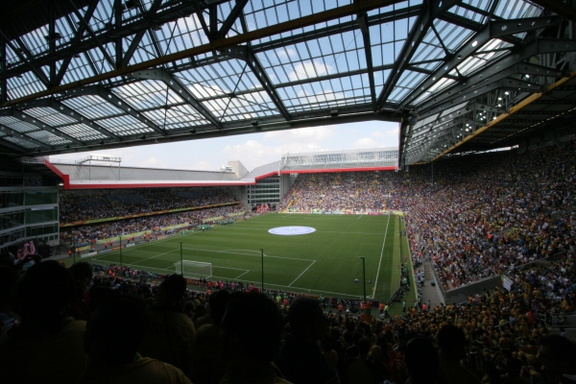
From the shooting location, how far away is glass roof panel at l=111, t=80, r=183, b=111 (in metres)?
12.4

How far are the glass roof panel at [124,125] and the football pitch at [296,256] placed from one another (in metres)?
→ 9.67

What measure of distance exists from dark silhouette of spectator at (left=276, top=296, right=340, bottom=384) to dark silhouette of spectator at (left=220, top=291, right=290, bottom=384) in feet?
1.57

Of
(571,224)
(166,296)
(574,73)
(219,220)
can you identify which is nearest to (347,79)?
(574,73)

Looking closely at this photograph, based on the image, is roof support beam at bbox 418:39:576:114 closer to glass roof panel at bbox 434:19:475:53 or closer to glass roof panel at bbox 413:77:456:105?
glass roof panel at bbox 413:77:456:105

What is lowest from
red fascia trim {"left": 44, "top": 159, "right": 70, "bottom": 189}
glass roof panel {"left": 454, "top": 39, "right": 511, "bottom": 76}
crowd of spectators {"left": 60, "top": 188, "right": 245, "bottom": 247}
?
crowd of spectators {"left": 60, "top": 188, "right": 245, "bottom": 247}

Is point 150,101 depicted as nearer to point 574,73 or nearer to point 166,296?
point 166,296

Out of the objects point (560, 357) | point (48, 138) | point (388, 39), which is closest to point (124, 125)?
point (48, 138)

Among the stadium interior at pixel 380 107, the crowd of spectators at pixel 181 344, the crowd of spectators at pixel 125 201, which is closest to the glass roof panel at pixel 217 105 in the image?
the stadium interior at pixel 380 107

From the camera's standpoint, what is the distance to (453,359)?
306 centimetres

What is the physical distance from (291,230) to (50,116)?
2782 cm

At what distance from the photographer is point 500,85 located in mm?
11641

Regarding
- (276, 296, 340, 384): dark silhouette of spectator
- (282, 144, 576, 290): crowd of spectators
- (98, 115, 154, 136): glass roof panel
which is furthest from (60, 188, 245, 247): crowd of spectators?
(276, 296, 340, 384): dark silhouette of spectator

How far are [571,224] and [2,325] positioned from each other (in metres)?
21.6

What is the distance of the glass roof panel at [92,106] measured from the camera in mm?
13945
